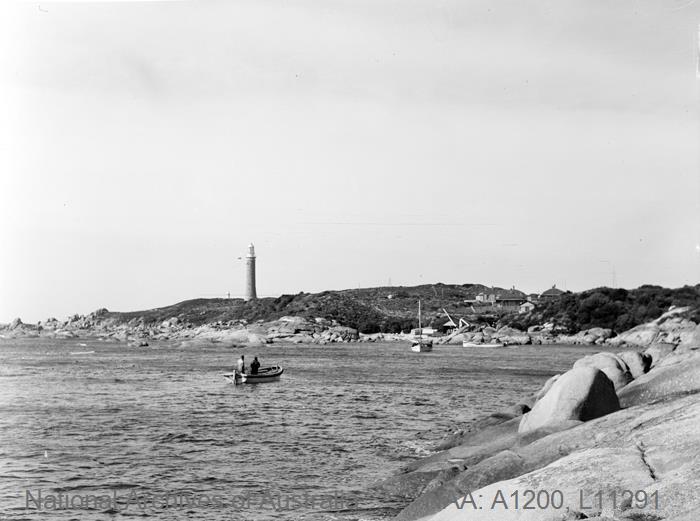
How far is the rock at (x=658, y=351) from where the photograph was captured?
27109mm

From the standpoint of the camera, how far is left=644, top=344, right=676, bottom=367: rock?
27.1 metres

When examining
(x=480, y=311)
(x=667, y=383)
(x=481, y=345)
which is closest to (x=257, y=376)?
(x=667, y=383)

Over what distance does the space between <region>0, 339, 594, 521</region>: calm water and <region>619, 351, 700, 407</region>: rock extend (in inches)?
265

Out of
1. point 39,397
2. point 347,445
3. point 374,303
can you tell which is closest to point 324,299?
point 374,303

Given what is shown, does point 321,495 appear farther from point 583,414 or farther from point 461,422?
point 461,422

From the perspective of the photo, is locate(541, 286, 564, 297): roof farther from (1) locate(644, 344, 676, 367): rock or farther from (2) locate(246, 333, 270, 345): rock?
(1) locate(644, 344, 676, 367): rock

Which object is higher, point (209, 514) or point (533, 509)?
point (533, 509)

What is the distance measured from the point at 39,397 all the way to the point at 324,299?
13943cm

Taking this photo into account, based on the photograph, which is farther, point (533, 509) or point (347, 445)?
point (347, 445)

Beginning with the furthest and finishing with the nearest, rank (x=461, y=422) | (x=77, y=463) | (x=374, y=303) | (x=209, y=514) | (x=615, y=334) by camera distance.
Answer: (x=374, y=303) → (x=615, y=334) → (x=461, y=422) → (x=77, y=463) → (x=209, y=514)

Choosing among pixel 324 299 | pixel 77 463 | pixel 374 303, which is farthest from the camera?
pixel 374 303

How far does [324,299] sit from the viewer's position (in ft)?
593

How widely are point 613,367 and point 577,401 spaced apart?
8252 mm

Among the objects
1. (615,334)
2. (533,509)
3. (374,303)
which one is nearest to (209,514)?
(533,509)
